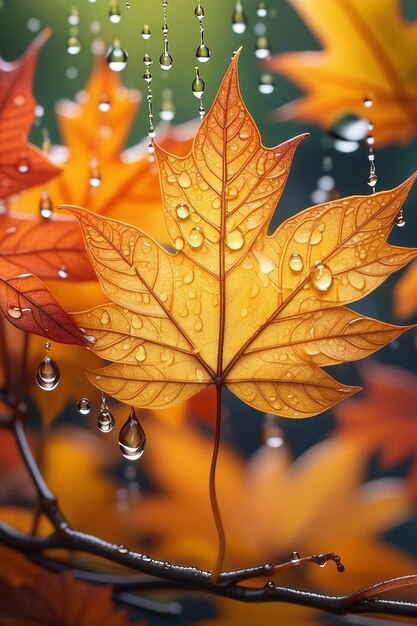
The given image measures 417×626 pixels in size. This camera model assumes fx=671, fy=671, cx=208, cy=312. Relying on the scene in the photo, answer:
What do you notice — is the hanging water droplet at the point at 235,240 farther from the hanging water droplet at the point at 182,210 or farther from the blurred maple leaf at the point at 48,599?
the blurred maple leaf at the point at 48,599

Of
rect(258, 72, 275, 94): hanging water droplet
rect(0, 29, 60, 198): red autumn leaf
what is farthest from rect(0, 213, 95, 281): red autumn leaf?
rect(258, 72, 275, 94): hanging water droplet

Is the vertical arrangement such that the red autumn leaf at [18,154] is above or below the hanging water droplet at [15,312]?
above

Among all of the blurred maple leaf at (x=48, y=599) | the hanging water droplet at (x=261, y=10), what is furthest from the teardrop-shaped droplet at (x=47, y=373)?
the hanging water droplet at (x=261, y=10)

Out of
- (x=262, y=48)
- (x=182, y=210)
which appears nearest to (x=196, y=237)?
(x=182, y=210)

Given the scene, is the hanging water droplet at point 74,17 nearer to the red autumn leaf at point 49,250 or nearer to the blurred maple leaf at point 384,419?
the red autumn leaf at point 49,250

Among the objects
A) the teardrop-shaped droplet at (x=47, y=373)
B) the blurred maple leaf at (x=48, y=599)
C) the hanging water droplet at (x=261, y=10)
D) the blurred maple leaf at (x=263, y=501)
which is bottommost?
the blurred maple leaf at (x=48, y=599)

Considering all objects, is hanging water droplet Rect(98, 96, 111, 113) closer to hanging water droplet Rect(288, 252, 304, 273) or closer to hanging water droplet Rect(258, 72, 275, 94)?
hanging water droplet Rect(258, 72, 275, 94)

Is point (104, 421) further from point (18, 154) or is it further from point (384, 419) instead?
point (384, 419)

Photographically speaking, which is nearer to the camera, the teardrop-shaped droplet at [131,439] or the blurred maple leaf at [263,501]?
the teardrop-shaped droplet at [131,439]
